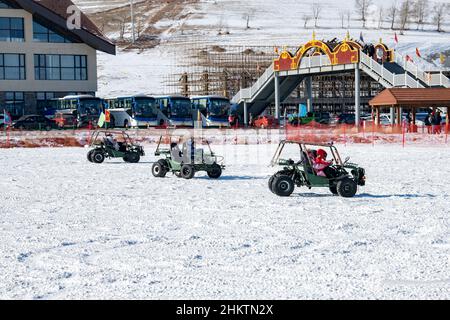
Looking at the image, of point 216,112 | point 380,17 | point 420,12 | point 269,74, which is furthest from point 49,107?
point 420,12

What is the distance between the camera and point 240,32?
13000 centimetres

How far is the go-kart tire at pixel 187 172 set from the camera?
19406mm

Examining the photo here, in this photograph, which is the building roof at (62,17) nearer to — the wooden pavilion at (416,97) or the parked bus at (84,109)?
the parked bus at (84,109)

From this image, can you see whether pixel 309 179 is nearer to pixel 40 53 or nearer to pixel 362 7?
pixel 40 53

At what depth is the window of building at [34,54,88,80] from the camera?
60.8 meters

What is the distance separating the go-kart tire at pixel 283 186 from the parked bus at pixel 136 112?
135 ft

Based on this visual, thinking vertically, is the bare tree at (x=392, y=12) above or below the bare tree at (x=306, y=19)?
above

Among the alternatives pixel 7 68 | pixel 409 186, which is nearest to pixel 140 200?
pixel 409 186

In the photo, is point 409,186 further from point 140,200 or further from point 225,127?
point 225,127

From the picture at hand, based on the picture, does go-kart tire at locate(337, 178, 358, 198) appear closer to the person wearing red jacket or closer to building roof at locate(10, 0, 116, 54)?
the person wearing red jacket

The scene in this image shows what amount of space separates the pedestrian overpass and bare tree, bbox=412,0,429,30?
3870 inches

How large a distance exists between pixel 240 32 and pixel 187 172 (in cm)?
11276

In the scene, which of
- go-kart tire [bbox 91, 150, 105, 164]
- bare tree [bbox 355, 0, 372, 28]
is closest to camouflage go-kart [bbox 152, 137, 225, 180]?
go-kart tire [bbox 91, 150, 105, 164]

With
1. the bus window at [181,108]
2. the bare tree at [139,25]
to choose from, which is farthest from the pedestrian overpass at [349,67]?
the bare tree at [139,25]
